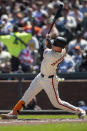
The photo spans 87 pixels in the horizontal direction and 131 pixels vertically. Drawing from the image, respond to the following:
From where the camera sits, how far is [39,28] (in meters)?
14.4

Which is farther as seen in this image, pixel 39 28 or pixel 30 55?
A: pixel 39 28

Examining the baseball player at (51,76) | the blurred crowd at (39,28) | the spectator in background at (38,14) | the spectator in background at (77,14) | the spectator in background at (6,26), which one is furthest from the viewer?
the spectator in background at (38,14)

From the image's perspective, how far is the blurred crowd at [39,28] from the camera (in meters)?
13.0

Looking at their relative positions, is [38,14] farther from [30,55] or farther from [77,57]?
[77,57]

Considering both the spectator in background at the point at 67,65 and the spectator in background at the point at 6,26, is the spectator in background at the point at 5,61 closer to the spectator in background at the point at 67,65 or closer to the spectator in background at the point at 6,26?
the spectator in background at the point at 6,26

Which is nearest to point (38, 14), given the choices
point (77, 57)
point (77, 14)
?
point (77, 14)

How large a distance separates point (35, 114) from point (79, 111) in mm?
2181

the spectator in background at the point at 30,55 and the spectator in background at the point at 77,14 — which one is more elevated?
the spectator in background at the point at 77,14

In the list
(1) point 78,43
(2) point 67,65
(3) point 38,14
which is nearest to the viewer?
(2) point 67,65

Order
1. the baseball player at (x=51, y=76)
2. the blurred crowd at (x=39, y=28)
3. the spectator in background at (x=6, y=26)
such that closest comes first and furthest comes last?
the baseball player at (x=51, y=76) < the blurred crowd at (x=39, y=28) < the spectator in background at (x=6, y=26)

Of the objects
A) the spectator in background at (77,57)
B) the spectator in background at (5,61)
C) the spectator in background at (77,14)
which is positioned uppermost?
the spectator in background at (77,14)

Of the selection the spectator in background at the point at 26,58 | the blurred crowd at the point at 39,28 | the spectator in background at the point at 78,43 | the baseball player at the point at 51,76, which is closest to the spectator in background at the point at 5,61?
the blurred crowd at the point at 39,28

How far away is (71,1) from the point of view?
15609mm

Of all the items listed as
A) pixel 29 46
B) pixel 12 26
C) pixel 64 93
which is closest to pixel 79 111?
pixel 64 93
